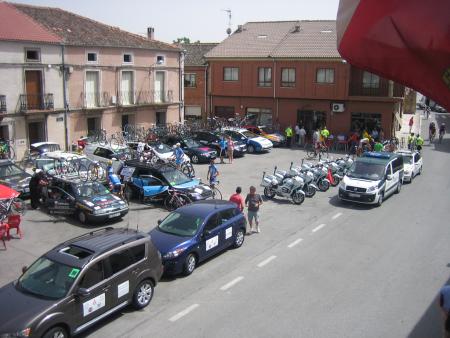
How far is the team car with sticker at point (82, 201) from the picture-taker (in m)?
16.5

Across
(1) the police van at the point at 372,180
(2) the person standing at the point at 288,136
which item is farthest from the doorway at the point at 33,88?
(1) the police van at the point at 372,180

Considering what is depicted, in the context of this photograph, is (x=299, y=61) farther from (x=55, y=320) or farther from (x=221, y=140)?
(x=55, y=320)

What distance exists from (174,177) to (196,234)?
6.59 metres

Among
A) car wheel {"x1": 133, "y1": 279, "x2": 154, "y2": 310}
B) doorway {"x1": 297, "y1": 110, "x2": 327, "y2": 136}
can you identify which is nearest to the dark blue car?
car wheel {"x1": 133, "y1": 279, "x2": 154, "y2": 310}

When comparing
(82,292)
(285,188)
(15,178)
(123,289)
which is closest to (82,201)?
(15,178)

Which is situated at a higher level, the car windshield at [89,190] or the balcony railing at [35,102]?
the balcony railing at [35,102]

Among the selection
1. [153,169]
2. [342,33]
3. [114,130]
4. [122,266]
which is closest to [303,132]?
[114,130]

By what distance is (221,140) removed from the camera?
101ft

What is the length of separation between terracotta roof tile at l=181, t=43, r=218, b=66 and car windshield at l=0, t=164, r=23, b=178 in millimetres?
27645

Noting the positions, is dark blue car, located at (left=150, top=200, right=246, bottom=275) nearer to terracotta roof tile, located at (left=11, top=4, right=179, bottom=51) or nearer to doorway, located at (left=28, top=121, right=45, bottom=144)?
doorway, located at (left=28, top=121, right=45, bottom=144)

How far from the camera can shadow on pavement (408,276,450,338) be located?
9.58m

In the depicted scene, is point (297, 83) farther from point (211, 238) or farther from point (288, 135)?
point (211, 238)

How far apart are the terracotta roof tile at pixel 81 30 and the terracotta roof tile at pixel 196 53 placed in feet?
30.0

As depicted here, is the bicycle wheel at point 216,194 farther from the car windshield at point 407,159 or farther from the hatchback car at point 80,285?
the car windshield at point 407,159
